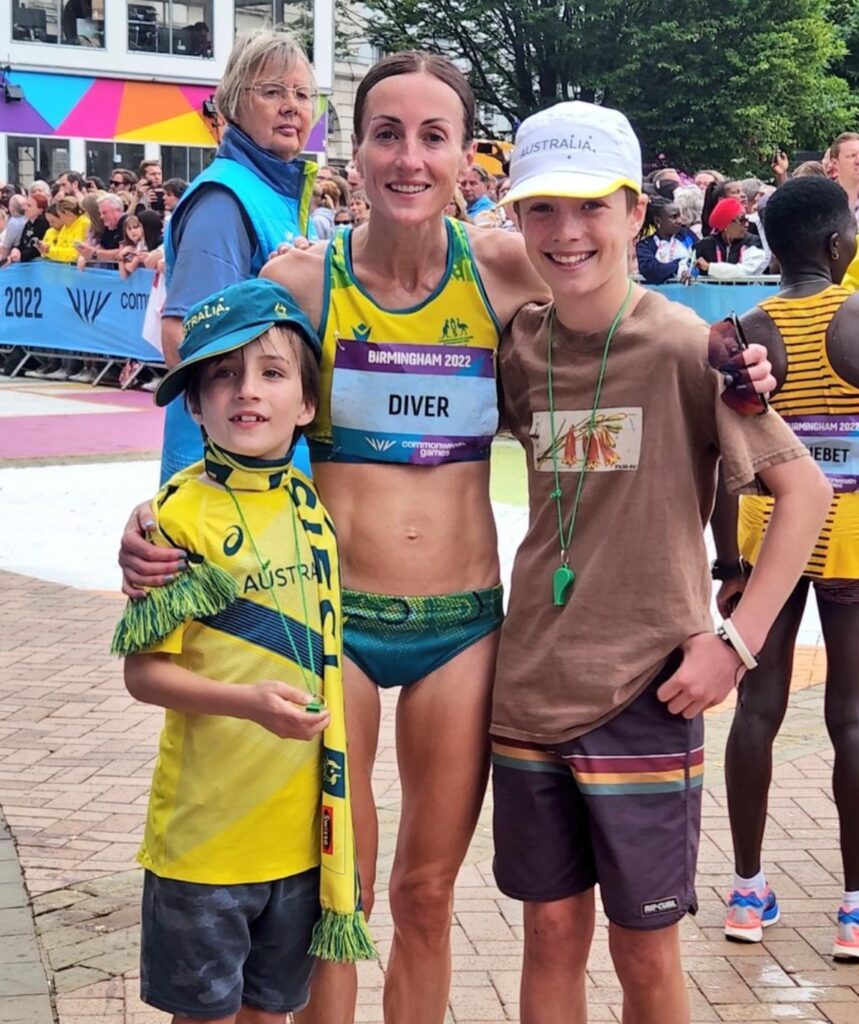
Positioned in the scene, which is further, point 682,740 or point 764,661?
point 764,661

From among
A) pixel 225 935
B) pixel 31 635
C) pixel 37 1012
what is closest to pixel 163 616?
pixel 225 935

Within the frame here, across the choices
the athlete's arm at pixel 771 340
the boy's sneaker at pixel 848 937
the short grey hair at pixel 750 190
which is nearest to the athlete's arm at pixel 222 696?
the athlete's arm at pixel 771 340

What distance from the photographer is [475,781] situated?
3.08 m

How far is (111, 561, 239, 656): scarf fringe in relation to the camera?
262 centimetres

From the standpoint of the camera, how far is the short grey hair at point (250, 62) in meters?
4.05

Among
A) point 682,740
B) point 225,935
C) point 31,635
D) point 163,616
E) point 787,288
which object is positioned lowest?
point 31,635

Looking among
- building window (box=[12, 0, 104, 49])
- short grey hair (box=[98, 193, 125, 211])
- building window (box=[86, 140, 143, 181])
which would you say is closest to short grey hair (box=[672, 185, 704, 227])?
short grey hair (box=[98, 193, 125, 211])

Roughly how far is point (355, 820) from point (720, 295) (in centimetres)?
962

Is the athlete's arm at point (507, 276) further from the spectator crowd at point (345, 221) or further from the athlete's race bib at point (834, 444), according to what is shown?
the spectator crowd at point (345, 221)

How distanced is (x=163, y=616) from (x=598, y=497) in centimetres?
83

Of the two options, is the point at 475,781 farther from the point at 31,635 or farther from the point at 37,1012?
the point at 31,635

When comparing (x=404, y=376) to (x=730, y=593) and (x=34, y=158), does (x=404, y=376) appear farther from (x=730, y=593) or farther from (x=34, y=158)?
(x=34, y=158)

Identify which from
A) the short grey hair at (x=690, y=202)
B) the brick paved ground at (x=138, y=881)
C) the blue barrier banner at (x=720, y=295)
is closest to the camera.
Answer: the brick paved ground at (x=138, y=881)

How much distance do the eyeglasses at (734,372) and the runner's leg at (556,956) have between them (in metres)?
0.99
